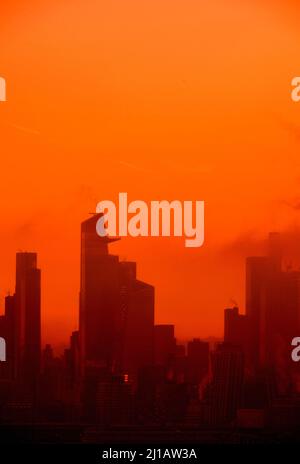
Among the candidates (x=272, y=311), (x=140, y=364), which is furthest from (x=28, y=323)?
(x=272, y=311)

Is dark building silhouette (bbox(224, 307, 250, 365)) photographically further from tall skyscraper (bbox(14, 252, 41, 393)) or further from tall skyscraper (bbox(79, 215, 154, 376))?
tall skyscraper (bbox(14, 252, 41, 393))

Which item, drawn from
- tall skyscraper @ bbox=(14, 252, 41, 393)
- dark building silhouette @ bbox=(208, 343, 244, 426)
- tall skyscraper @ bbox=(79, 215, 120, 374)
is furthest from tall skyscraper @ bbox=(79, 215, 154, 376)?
dark building silhouette @ bbox=(208, 343, 244, 426)

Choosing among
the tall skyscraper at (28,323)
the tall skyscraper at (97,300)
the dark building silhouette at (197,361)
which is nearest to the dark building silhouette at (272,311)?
the dark building silhouette at (197,361)

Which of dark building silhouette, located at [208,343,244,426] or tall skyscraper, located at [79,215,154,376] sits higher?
tall skyscraper, located at [79,215,154,376]

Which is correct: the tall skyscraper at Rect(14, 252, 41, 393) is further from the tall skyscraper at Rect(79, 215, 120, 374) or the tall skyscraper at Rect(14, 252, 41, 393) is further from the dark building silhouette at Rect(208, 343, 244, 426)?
the dark building silhouette at Rect(208, 343, 244, 426)

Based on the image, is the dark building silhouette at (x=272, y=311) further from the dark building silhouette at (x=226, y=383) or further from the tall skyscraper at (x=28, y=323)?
the tall skyscraper at (x=28, y=323)

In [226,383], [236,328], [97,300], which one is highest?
[97,300]

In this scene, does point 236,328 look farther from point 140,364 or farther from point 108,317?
point 108,317

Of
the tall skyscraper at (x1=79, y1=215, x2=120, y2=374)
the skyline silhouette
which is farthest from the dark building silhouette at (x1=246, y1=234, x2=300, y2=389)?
the tall skyscraper at (x1=79, y1=215, x2=120, y2=374)

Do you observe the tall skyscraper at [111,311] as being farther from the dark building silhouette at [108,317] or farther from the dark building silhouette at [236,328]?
the dark building silhouette at [236,328]

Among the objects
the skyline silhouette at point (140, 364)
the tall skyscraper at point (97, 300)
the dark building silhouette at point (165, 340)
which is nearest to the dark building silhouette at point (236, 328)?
the skyline silhouette at point (140, 364)

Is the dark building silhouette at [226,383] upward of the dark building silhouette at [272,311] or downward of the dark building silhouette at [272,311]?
downward
